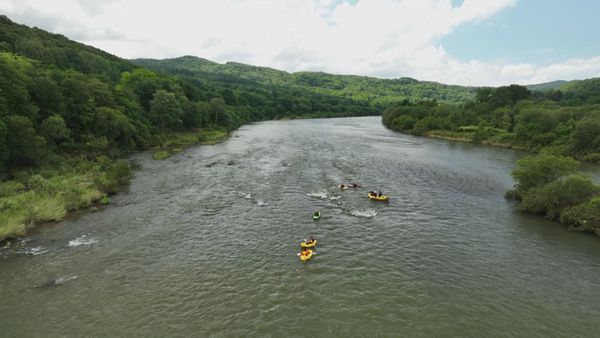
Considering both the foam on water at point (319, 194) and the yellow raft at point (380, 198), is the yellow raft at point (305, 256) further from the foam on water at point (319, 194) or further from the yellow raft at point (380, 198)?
the yellow raft at point (380, 198)

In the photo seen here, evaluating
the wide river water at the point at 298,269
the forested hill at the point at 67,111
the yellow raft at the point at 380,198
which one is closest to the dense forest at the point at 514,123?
the wide river water at the point at 298,269

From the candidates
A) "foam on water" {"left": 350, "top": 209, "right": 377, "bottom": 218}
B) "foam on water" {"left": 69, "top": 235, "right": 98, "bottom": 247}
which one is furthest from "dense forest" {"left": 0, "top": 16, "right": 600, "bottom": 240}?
"foam on water" {"left": 350, "top": 209, "right": 377, "bottom": 218}

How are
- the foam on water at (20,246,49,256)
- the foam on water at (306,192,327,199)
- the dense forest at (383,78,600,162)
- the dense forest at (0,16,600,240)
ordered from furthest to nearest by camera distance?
the dense forest at (383,78,600,162)
the foam on water at (306,192,327,199)
the dense forest at (0,16,600,240)
the foam on water at (20,246,49,256)

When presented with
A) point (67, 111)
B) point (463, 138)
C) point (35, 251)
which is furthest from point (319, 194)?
point (463, 138)

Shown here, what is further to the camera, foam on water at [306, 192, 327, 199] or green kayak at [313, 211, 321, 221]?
foam on water at [306, 192, 327, 199]

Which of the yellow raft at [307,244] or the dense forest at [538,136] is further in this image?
the dense forest at [538,136]

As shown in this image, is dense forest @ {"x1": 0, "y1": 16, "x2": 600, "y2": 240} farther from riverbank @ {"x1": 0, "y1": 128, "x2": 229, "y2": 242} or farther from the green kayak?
the green kayak

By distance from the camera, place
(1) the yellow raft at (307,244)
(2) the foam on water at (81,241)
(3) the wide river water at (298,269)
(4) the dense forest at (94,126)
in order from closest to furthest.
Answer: (3) the wide river water at (298,269), (1) the yellow raft at (307,244), (2) the foam on water at (81,241), (4) the dense forest at (94,126)

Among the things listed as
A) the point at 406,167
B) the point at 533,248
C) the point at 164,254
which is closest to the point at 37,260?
the point at 164,254
